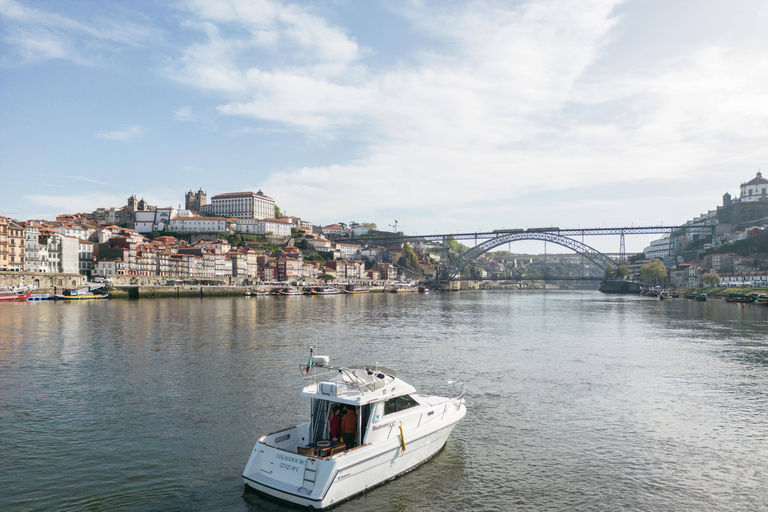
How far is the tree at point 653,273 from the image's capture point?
115 m

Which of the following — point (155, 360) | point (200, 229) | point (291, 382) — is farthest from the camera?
point (200, 229)

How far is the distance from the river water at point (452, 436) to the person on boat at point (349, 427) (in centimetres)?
97

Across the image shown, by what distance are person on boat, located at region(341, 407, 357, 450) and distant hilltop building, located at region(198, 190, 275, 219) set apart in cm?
13501

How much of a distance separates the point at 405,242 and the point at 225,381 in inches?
6136

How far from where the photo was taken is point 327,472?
28.1 ft

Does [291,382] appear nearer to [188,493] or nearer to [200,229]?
[188,493]

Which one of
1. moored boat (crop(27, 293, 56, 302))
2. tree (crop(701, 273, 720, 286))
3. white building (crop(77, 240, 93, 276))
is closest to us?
moored boat (crop(27, 293, 56, 302))

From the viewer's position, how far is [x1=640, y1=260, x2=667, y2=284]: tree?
11538 centimetres

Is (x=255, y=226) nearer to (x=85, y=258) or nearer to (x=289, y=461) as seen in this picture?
(x=85, y=258)

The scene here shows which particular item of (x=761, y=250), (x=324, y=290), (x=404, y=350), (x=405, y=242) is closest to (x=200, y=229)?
(x=324, y=290)

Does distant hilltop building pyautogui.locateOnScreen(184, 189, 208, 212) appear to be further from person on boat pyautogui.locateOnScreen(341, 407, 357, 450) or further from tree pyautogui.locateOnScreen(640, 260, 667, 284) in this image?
person on boat pyautogui.locateOnScreen(341, 407, 357, 450)

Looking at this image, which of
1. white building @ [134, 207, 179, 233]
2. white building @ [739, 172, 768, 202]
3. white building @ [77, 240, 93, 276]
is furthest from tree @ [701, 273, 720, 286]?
white building @ [134, 207, 179, 233]

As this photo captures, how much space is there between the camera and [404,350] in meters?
A: 25.8

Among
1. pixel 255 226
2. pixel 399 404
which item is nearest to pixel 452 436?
pixel 399 404
